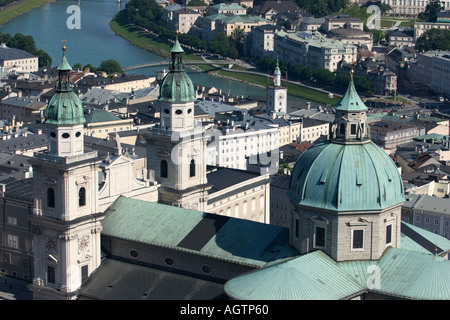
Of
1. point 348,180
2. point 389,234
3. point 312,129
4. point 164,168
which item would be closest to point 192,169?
point 164,168

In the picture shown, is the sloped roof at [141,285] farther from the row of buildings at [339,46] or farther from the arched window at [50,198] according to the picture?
the row of buildings at [339,46]

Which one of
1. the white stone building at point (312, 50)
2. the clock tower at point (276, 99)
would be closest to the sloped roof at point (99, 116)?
the clock tower at point (276, 99)

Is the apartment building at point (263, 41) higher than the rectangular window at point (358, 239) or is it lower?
lower

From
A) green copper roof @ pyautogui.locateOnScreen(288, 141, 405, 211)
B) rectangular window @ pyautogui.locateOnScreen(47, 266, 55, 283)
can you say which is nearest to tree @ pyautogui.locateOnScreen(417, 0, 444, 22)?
rectangular window @ pyautogui.locateOnScreen(47, 266, 55, 283)

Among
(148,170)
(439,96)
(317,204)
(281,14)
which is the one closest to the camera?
(317,204)

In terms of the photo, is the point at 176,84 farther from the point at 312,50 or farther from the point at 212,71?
the point at 312,50

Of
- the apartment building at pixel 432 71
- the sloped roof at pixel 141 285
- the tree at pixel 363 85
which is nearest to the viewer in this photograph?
the sloped roof at pixel 141 285

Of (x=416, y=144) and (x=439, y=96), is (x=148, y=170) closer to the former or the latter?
(x=416, y=144)

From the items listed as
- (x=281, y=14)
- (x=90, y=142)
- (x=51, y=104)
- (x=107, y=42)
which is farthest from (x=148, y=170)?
(x=281, y=14)
